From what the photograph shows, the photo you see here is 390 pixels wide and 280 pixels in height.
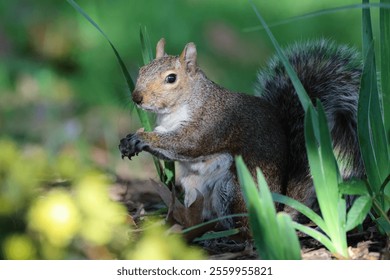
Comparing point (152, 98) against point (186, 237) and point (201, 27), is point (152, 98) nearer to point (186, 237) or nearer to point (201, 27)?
point (186, 237)

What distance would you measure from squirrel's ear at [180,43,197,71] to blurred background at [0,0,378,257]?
0.66 m

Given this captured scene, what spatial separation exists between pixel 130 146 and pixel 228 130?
262 mm

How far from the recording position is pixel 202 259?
1.79 m

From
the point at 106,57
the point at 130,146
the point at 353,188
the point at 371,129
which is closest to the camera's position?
the point at 353,188

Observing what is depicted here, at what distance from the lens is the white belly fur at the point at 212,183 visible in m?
2.04

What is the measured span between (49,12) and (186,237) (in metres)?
1.96

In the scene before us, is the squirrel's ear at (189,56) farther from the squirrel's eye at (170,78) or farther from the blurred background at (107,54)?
the blurred background at (107,54)

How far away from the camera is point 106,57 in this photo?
319 cm

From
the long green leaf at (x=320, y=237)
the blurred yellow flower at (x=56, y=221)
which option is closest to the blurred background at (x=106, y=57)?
the long green leaf at (x=320, y=237)

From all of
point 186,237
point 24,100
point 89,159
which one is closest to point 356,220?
point 186,237

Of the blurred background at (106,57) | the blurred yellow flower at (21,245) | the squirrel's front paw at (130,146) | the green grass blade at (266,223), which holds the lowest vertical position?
the blurred yellow flower at (21,245)

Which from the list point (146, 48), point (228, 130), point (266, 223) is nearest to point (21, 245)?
point (266, 223)

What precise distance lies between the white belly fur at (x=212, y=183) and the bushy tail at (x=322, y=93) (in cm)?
18

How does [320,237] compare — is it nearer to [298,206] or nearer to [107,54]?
[298,206]
